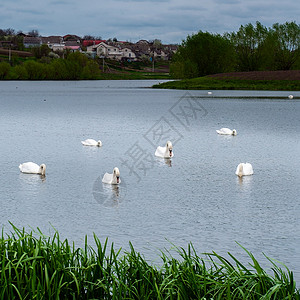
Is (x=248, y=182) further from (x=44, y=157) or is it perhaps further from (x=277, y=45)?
A: (x=277, y=45)

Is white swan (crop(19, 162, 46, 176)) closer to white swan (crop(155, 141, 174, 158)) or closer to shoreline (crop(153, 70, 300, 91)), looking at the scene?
white swan (crop(155, 141, 174, 158))

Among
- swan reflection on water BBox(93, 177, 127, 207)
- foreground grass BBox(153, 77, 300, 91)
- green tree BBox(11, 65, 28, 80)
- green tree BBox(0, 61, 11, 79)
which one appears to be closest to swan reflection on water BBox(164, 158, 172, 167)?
swan reflection on water BBox(93, 177, 127, 207)

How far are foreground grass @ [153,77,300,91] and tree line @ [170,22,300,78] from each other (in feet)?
38.4

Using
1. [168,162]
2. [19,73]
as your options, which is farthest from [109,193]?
[19,73]

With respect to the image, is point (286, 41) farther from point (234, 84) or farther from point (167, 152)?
point (167, 152)

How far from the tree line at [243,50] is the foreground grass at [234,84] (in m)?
11.7

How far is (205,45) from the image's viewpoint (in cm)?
11756

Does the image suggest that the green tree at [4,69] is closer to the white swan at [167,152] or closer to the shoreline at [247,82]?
the shoreline at [247,82]

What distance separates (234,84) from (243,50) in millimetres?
20720

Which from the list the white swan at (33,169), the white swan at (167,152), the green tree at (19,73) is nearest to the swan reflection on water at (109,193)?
the white swan at (33,169)

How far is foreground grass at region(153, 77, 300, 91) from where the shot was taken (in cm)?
9750

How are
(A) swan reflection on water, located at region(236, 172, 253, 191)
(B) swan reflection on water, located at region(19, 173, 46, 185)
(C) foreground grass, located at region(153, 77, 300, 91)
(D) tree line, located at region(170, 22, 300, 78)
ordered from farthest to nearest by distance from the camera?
(D) tree line, located at region(170, 22, 300, 78)
(C) foreground grass, located at region(153, 77, 300, 91)
(B) swan reflection on water, located at region(19, 173, 46, 185)
(A) swan reflection on water, located at region(236, 172, 253, 191)

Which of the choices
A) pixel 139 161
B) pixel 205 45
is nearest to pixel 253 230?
pixel 139 161

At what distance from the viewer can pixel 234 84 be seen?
102 m
